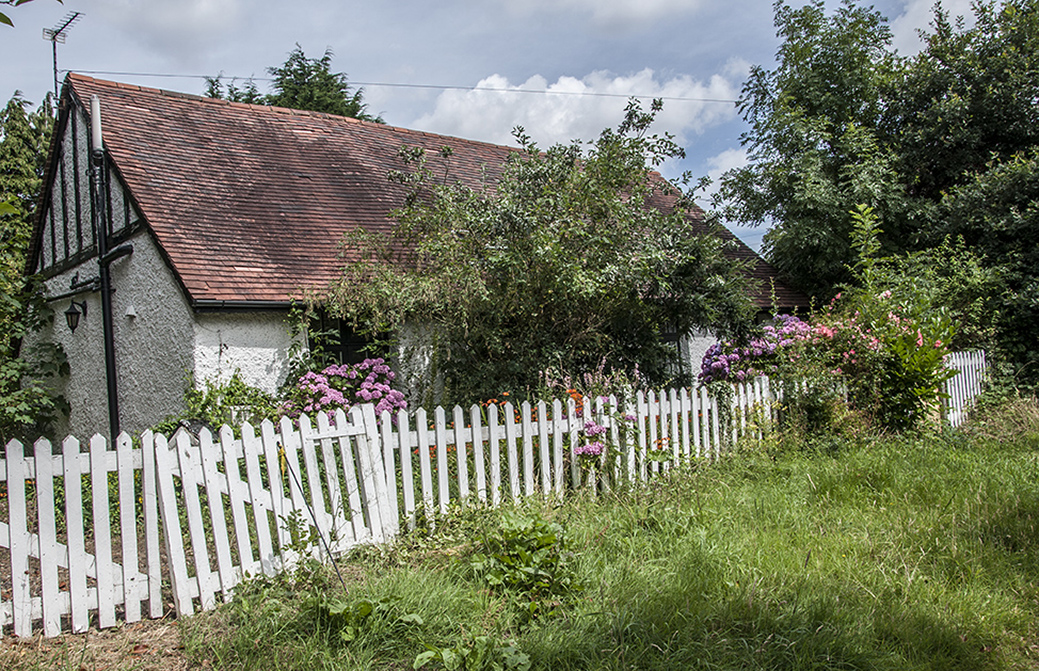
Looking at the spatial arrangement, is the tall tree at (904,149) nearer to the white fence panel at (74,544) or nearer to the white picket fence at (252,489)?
the white picket fence at (252,489)

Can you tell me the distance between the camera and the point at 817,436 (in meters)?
6.86

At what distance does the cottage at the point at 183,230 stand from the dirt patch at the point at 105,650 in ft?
15.5

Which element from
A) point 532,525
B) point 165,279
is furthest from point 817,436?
point 165,279

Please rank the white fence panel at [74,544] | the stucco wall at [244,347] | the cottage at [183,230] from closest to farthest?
the white fence panel at [74,544]
the stucco wall at [244,347]
the cottage at [183,230]

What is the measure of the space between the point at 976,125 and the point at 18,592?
15703 millimetres

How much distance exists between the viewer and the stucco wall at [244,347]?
25.7 ft

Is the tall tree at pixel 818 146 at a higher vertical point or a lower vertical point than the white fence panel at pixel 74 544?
higher

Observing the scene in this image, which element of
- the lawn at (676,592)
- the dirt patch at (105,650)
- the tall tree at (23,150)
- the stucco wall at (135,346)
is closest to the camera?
the lawn at (676,592)

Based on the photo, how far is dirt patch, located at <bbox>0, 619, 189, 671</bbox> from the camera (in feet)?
10.2

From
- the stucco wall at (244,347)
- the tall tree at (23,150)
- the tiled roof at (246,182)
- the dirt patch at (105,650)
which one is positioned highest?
the tall tree at (23,150)

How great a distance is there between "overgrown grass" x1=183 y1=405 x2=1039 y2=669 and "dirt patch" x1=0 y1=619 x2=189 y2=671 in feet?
0.41

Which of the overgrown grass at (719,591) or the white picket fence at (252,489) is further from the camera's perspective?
the white picket fence at (252,489)

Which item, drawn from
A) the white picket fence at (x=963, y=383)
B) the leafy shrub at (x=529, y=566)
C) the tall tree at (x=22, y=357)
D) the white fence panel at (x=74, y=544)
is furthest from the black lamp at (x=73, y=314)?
the white picket fence at (x=963, y=383)

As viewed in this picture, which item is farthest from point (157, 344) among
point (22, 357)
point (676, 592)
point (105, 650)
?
point (676, 592)
